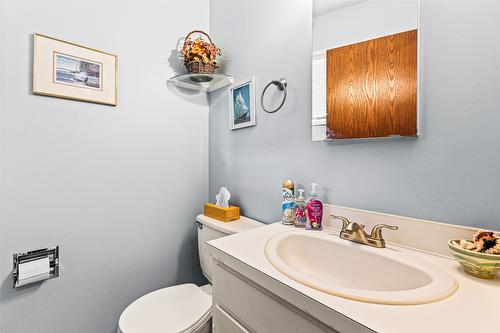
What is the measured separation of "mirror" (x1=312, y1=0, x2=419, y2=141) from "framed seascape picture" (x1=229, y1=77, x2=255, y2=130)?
403 mm

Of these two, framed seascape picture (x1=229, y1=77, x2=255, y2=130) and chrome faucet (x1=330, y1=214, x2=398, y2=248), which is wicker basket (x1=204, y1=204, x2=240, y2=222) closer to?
framed seascape picture (x1=229, y1=77, x2=255, y2=130)

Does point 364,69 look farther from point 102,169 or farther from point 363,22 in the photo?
point 102,169

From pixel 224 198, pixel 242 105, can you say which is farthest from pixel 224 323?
pixel 242 105

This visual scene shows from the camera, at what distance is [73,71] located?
3.73ft

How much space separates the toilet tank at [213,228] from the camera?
1193mm

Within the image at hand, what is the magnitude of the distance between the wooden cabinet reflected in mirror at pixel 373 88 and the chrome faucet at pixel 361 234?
320 mm

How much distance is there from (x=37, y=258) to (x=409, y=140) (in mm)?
1606

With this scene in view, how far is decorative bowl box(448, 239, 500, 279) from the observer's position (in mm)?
535

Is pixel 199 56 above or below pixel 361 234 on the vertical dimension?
above

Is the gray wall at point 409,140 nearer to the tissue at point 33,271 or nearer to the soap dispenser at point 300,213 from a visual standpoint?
the soap dispenser at point 300,213

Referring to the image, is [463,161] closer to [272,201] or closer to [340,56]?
[340,56]

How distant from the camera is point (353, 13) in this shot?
0.89 meters

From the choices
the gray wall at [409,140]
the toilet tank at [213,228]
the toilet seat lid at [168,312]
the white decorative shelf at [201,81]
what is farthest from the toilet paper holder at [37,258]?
the white decorative shelf at [201,81]

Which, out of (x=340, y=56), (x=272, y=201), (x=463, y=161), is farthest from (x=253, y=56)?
(x=463, y=161)
